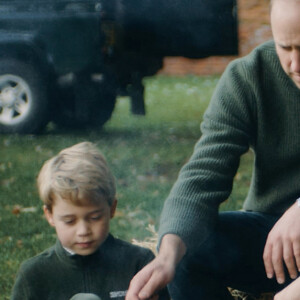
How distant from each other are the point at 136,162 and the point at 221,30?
28.5 inches

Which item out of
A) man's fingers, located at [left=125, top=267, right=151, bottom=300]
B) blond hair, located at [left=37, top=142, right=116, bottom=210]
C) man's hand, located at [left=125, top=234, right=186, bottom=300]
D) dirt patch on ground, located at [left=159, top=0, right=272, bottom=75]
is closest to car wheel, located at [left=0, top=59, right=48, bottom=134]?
dirt patch on ground, located at [left=159, top=0, right=272, bottom=75]

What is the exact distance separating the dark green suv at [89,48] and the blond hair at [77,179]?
0.63 metres

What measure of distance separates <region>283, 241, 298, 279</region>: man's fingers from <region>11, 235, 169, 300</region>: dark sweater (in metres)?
0.42

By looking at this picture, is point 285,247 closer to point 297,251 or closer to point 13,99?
point 297,251

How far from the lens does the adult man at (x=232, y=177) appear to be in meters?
2.21

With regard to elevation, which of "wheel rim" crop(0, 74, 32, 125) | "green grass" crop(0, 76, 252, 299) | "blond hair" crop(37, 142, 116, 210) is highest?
"wheel rim" crop(0, 74, 32, 125)

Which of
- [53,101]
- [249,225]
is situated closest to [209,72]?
[53,101]

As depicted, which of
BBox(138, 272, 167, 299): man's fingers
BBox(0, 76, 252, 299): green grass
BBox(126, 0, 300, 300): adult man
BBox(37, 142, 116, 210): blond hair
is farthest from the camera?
BBox(0, 76, 252, 299): green grass

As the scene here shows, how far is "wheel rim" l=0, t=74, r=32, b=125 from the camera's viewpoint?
2746 millimetres

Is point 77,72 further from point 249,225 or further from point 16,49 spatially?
point 249,225

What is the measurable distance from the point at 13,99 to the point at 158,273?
104cm

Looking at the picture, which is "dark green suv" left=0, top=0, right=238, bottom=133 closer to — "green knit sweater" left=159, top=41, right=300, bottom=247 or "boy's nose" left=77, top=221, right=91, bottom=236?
"green knit sweater" left=159, top=41, right=300, bottom=247

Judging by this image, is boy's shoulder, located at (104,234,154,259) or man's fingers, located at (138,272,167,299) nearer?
man's fingers, located at (138,272,167,299)

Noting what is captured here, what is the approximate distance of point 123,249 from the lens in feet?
7.21
